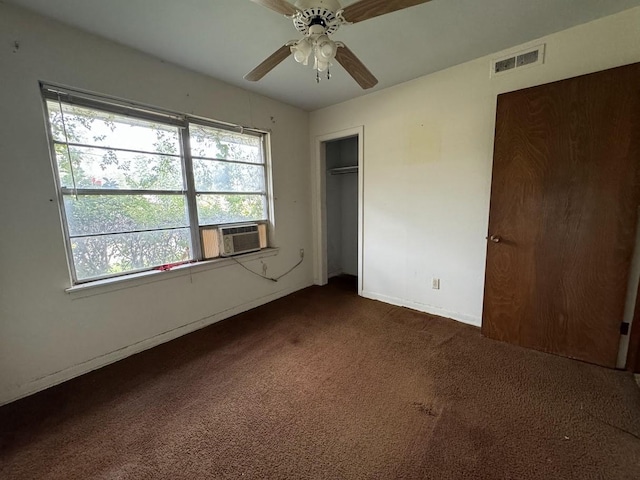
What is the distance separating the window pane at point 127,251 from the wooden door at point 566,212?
114 inches

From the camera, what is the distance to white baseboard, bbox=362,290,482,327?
8.50 ft

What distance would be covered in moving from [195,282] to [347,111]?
265cm

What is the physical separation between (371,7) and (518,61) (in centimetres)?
170

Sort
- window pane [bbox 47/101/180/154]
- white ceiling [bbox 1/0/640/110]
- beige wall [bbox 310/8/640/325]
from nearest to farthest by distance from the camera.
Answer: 1. white ceiling [bbox 1/0/640/110]
2. window pane [bbox 47/101/180/154]
3. beige wall [bbox 310/8/640/325]

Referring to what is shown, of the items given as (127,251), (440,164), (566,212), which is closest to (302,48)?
(440,164)

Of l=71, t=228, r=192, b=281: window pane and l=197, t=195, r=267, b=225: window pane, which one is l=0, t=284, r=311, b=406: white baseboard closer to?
l=71, t=228, r=192, b=281: window pane

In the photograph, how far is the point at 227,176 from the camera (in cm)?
285

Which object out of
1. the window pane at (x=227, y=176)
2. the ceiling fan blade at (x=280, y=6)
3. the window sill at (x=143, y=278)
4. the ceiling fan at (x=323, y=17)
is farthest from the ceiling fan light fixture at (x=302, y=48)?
the window sill at (x=143, y=278)

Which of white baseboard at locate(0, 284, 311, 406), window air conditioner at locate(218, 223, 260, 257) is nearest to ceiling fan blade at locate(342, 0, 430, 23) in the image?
window air conditioner at locate(218, 223, 260, 257)

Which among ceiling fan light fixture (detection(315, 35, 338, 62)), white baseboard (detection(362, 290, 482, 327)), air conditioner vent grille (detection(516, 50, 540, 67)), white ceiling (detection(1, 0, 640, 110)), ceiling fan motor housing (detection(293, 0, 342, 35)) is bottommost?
white baseboard (detection(362, 290, 482, 327))

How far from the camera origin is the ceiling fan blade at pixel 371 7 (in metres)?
1.17

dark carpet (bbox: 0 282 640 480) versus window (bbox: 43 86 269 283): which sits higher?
window (bbox: 43 86 269 283)

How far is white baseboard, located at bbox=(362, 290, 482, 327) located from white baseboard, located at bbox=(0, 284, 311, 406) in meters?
1.57

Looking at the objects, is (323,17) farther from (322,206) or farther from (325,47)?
(322,206)
